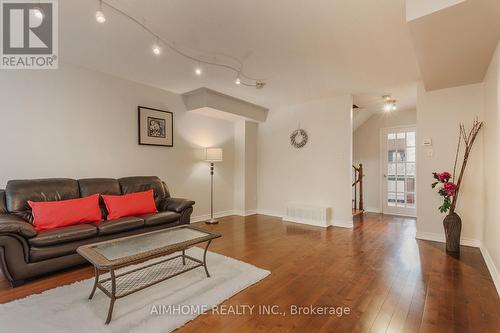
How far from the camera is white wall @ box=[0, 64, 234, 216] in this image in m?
2.88

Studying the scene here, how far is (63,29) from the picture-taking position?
2412mm

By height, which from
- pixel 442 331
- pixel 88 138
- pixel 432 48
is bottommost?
pixel 442 331

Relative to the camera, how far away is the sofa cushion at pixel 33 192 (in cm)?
262

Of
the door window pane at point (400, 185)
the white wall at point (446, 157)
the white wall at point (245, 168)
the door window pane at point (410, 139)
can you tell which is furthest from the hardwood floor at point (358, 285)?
the door window pane at point (410, 139)

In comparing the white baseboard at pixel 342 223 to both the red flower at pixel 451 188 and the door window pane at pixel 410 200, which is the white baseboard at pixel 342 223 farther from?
the door window pane at pixel 410 200

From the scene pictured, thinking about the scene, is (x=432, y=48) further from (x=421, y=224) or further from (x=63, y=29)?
(x=63, y=29)

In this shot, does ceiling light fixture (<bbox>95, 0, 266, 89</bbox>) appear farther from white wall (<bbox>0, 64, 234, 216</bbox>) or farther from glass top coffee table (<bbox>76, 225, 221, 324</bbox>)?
glass top coffee table (<bbox>76, 225, 221, 324</bbox>)

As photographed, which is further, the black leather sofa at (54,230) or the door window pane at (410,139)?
the door window pane at (410,139)

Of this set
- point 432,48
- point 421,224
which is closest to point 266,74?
point 432,48

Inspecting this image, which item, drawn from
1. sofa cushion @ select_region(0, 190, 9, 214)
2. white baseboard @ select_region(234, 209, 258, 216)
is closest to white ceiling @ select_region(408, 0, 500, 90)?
white baseboard @ select_region(234, 209, 258, 216)

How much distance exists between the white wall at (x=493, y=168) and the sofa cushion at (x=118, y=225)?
12.2 feet

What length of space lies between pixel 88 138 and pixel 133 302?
252 centimetres

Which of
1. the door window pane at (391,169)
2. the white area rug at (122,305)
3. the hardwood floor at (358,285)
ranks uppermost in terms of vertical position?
the door window pane at (391,169)
